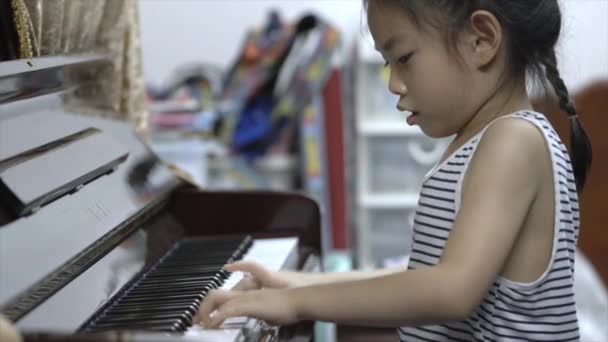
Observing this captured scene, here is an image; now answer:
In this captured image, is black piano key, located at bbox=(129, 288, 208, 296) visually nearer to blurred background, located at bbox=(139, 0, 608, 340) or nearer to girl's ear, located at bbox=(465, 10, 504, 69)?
girl's ear, located at bbox=(465, 10, 504, 69)

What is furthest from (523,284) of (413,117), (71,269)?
(71,269)

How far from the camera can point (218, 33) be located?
3998mm

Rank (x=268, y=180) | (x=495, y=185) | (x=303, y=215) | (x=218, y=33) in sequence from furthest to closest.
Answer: (x=218, y=33) < (x=268, y=180) < (x=303, y=215) < (x=495, y=185)

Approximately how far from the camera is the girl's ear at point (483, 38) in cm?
112

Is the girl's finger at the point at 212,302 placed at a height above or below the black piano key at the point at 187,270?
above

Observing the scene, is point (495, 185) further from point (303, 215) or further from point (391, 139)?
point (391, 139)

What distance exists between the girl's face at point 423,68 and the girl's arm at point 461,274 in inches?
4.7

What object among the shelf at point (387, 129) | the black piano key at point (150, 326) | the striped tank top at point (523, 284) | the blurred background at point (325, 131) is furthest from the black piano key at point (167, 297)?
the shelf at point (387, 129)

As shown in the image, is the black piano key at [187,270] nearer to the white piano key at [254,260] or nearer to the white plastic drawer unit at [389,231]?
the white piano key at [254,260]

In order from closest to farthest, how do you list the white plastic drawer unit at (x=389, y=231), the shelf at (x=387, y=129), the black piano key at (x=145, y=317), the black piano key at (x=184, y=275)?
the black piano key at (x=145, y=317) < the black piano key at (x=184, y=275) < the shelf at (x=387, y=129) < the white plastic drawer unit at (x=389, y=231)

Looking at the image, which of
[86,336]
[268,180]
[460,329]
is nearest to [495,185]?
[460,329]

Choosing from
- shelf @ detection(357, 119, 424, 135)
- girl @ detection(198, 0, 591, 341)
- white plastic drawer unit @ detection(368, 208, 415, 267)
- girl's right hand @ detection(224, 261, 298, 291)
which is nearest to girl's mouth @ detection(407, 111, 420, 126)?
girl @ detection(198, 0, 591, 341)

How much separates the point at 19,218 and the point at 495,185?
59cm

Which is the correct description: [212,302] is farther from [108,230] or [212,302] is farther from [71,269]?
[108,230]
